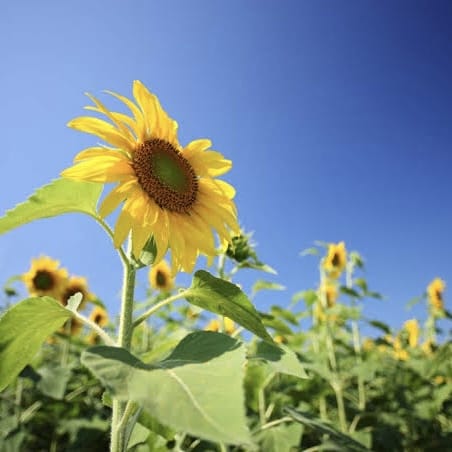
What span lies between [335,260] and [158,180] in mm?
3713

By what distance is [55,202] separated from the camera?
1165mm

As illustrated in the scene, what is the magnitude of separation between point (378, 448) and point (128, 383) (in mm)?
3711

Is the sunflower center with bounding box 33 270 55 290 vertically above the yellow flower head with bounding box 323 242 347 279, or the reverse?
the yellow flower head with bounding box 323 242 347 279

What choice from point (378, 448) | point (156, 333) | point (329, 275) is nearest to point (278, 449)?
point (378, 448)

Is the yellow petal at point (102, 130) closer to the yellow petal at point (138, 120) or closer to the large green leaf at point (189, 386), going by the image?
the yellow petal at point (138, 120)

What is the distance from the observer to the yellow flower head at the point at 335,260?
190 inches

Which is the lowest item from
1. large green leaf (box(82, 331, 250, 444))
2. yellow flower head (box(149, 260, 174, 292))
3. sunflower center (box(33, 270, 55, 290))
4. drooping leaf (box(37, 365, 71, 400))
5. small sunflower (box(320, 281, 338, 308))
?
drooping leaf (box(37, 365, 71, 400))

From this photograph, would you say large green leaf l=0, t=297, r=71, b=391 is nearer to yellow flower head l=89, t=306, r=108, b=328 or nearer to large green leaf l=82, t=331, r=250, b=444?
large green leaf l=82, t=331, r=250, b=444

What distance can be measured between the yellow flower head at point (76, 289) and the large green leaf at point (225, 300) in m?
3.61

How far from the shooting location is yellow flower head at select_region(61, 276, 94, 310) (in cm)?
458

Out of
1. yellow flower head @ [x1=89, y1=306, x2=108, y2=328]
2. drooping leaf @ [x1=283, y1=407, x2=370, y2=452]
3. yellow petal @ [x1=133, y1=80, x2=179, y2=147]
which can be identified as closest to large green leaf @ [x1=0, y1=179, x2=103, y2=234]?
yellow petal @ [x1=133, y1=80, x2=179, y2=147]

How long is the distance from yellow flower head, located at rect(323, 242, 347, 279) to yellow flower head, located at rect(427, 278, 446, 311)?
220 cm

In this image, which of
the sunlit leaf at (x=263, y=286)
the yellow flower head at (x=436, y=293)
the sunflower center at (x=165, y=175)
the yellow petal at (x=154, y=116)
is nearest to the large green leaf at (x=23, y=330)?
the sunflower center at (x=165, y=175)

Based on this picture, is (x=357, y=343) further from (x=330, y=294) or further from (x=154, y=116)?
(x=154, y=116)
